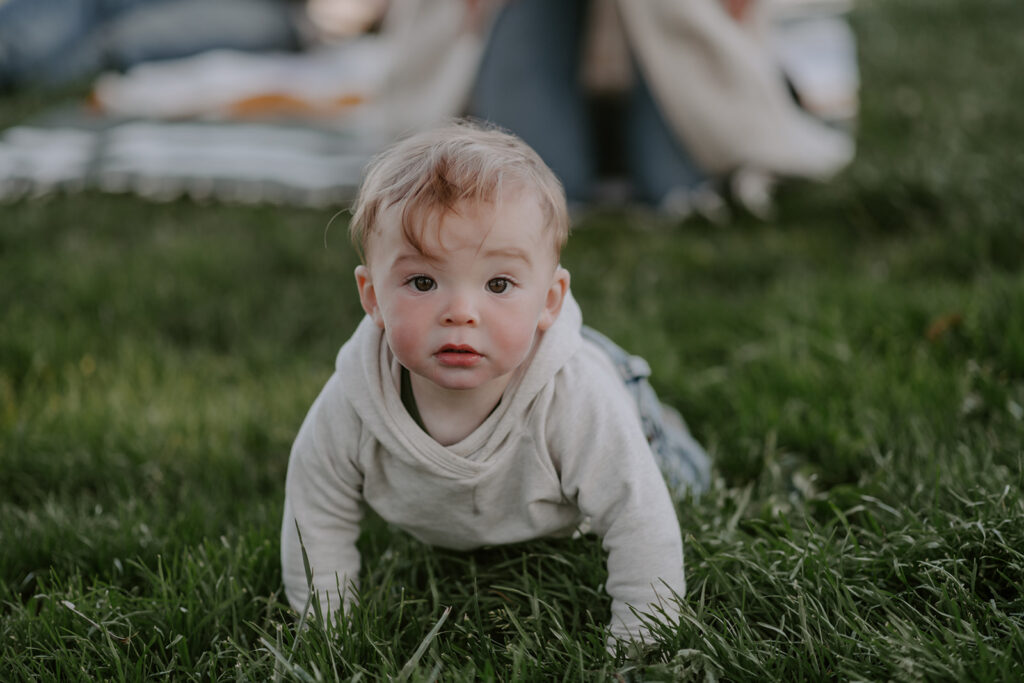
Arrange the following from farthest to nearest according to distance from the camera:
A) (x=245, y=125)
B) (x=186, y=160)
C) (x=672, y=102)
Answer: (x=245, y=125) < (x=186, y=160) < (x=672, y=102)

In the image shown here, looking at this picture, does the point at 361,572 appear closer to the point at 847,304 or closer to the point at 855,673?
the point at 855,673

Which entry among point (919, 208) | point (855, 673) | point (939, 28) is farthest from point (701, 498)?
point (939, 28)

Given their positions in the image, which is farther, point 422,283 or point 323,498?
point 323,498

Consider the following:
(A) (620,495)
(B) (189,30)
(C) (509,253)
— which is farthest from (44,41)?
(A) (620,495)

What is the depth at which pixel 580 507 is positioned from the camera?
1.67 metres

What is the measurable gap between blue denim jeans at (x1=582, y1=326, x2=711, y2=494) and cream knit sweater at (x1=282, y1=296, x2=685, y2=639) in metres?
0.23

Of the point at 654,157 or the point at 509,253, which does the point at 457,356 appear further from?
the point at 654,157

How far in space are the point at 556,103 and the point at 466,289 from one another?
3306 millimetres

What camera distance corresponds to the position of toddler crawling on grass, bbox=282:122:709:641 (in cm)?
146

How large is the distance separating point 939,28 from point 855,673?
605 centimetres

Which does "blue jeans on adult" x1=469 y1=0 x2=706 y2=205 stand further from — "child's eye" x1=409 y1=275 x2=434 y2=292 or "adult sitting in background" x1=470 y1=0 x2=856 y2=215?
"child's eye" x1=409 y1=275 x2=434 y2=292

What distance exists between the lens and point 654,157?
4504 millimetres

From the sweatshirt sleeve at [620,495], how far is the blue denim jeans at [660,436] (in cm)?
31

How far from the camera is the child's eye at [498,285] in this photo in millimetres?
1487
